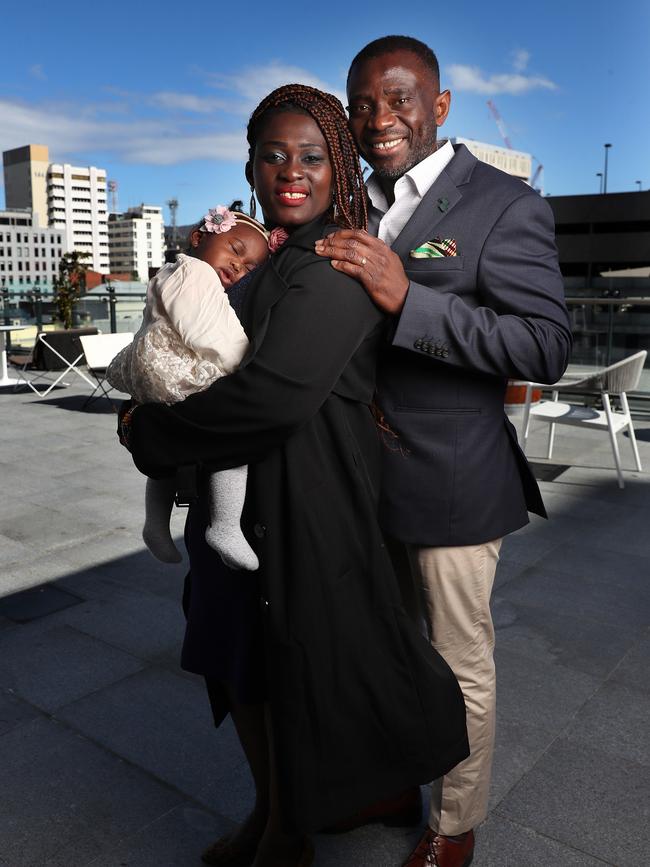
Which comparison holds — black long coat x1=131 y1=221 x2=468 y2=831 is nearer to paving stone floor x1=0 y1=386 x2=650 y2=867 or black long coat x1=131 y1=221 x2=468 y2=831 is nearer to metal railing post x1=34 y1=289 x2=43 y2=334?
paving stone floor x1=0 y1=386 x2=650 y2=867

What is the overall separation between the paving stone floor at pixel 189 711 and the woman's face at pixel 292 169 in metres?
1.64

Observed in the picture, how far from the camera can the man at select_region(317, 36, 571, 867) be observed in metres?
1.82

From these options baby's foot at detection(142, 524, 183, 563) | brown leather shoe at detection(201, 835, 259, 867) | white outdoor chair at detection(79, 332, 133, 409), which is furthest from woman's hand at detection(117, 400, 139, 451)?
white outdoor chair at detection(79, 332, 133, 409)

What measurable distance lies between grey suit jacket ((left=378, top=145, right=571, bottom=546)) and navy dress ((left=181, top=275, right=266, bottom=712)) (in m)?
0.41

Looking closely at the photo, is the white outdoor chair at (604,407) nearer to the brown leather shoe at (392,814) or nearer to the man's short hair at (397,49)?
the brown leather shoe at (392,814)

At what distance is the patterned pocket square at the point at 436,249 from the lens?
187 cm

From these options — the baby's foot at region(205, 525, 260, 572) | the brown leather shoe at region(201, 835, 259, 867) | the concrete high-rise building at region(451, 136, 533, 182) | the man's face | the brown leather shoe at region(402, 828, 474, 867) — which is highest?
the concrete high-rise building at region(451, 136, 533, 182)

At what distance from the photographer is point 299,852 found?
6.52 feet

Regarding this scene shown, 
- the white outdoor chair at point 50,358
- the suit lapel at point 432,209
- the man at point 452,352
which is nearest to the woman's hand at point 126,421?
the man at point 452,352

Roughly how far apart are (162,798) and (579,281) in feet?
297

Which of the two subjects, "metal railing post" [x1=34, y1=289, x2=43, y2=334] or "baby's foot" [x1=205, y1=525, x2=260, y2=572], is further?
"metal railing post" [x1=34, y1=289, x2=43, y2=334]

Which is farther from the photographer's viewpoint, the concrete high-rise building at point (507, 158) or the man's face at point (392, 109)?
the concrete high-rise building at point (507, 158)

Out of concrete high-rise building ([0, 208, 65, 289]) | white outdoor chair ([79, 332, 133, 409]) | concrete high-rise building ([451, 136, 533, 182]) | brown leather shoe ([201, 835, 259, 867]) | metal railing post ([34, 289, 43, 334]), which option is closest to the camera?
brown leather shoe ([201, 835, 259, 867])

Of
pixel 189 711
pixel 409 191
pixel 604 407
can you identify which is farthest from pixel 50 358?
pixel 409 191
